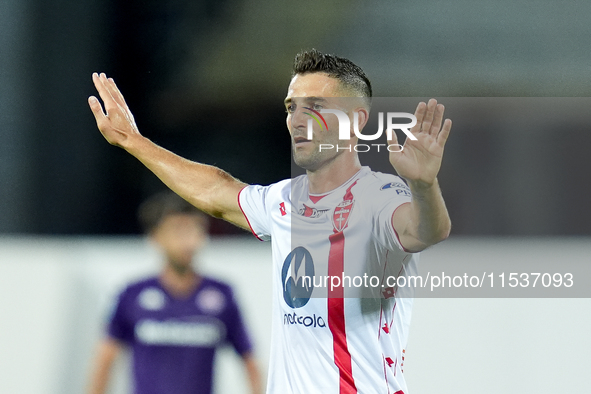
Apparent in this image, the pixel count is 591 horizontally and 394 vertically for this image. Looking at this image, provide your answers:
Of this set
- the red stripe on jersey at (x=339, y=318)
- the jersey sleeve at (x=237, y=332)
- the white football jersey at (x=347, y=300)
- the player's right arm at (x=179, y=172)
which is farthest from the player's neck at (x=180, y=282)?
the red stripe on jersey at (x=339, y=318)

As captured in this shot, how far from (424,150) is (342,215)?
624mm

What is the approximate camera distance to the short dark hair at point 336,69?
2.85 m

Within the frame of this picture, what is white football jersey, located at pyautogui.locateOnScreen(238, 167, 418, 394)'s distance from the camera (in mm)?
2484

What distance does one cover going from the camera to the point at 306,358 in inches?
99.9

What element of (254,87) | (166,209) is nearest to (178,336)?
(166,209)

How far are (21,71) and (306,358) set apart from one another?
14.5ft

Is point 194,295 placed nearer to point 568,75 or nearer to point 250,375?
point 250,375

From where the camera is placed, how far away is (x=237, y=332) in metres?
3.66

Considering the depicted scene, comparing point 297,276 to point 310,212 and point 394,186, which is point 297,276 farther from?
point 394,186

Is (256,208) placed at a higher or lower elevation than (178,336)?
higher

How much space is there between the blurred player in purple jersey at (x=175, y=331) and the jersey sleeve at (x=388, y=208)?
1.48m

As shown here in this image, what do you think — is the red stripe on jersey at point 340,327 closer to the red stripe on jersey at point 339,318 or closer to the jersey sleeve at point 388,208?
the red stripe on jersey at point 339,318

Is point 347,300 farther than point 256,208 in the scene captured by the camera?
No

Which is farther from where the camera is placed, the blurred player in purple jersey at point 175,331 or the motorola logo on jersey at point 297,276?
the blurred player in purple jersey at point 175,331
